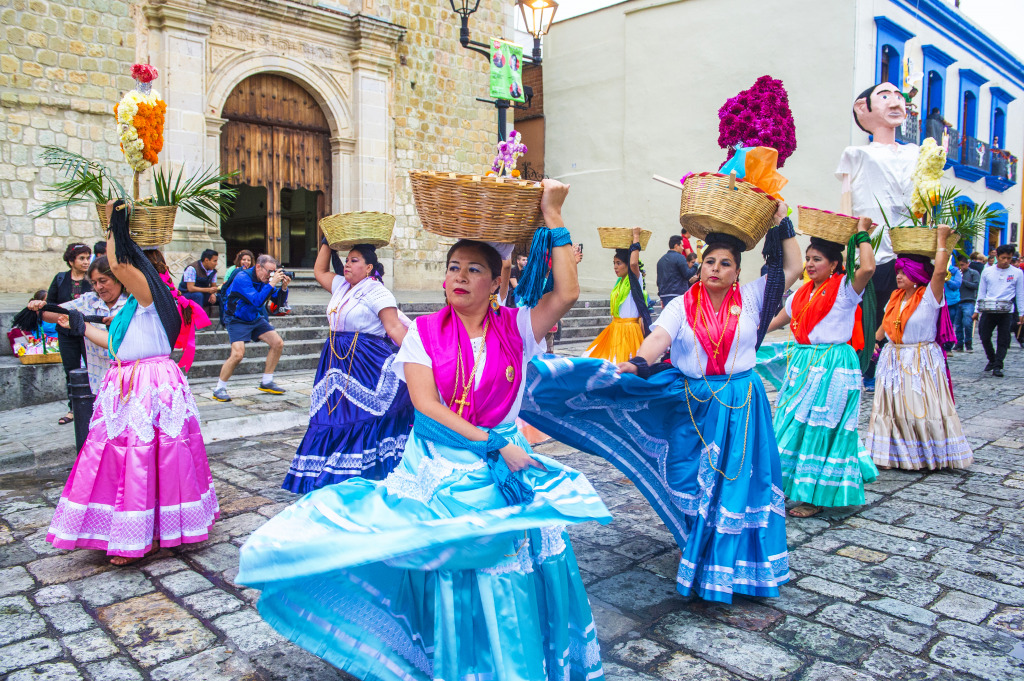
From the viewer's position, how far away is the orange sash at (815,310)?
16.7 ft

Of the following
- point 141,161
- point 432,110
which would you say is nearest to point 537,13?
point 141,161

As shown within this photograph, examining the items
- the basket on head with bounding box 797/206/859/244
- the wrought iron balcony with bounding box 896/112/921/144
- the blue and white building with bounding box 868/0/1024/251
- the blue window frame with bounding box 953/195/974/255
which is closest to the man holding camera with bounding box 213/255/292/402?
the basket on head with bounding box 797/206/859/244

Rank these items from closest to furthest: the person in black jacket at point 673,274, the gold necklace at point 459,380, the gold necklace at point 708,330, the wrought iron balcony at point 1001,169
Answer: the gold necklace at point 459,380 → the gold necklace at point 708,330 → the person in black jacket at point 673,274 → the wrought iron balcony at point 1001,169

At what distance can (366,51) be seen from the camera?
1514 cm

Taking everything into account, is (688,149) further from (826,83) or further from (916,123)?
(916,123)

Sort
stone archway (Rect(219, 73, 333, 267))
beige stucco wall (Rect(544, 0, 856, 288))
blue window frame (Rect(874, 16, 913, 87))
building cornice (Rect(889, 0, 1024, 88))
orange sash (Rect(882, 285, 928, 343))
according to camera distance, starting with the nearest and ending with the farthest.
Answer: orange sash (Rect(882, 285, 928, 343)) → stone archway (Rect(219, 73, 333, 267)) → blue window frame (Rect(874, 16, 913, 87)) → beige stucco wall (Rect(544, 0, 856, 288)) → building cornice (Rect(889, 0, 1024, 88))

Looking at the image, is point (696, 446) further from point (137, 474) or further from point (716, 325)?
point (137, 474)

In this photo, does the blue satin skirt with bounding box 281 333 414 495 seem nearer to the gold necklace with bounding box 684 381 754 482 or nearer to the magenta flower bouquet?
the gold necklace with bounding box 684 381 754 482

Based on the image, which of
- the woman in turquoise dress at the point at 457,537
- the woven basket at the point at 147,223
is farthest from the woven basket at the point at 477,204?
the woven basket at the point at 147,223

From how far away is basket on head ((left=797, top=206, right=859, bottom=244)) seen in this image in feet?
16.0

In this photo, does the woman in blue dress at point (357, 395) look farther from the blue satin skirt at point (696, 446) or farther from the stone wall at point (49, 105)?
the stone wall at point (49, 105)

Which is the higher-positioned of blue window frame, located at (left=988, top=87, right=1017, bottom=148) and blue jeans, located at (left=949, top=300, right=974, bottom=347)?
blue window frame, located at (left=988, top=87, right=1017, bottom=148)

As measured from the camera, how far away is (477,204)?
8.47ft

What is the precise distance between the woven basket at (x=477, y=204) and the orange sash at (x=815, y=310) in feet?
10.3
